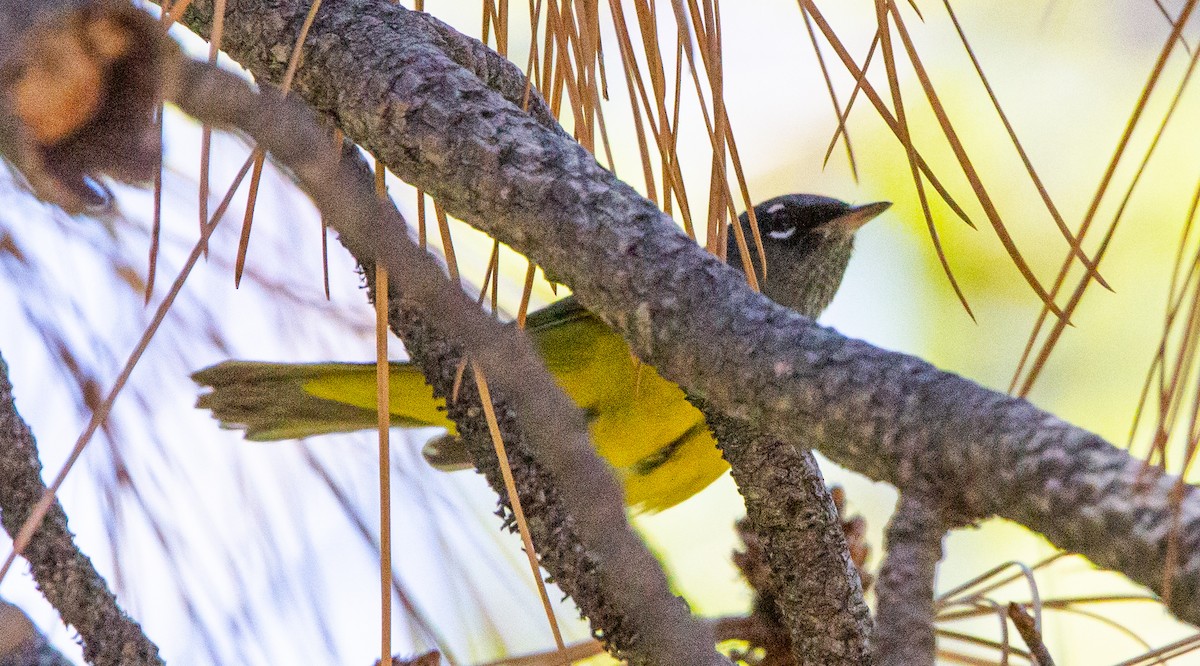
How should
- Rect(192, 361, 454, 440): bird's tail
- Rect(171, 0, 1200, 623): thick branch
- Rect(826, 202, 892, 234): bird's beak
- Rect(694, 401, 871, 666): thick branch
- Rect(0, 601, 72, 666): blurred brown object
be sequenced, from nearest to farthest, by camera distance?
1. Rect(171, 0, 1200, 623): thick branch
2. Rect(0, 601, 72, 666): blurred brown object
3. Rect(694, 401, 871, 666): thick branch
4. Rect(192, 361, 454, 440): bird's tail
5. Rect(826, 202, 892, 234): bird's beak

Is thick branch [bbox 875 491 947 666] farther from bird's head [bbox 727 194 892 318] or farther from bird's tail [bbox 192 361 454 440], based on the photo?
bird's head [bbox 727 194 892 318]

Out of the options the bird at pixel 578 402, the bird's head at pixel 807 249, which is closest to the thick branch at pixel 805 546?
the bird at pixel 578 402

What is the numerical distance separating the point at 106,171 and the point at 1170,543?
0.69 m

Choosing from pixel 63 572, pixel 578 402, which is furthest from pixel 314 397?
pixel 63 572

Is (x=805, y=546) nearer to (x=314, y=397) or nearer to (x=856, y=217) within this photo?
(x=314, y=397)

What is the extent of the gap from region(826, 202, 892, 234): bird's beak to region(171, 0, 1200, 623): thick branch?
1999mm

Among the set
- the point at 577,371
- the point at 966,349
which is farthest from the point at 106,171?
the point at 966,349

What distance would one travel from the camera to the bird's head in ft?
9.65

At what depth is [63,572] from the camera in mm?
1062

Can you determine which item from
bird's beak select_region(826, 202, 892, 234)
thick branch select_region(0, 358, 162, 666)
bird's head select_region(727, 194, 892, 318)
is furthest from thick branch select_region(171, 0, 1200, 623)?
bird's head select_region(727, 194, 892, 318)

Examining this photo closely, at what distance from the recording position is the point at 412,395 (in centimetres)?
250

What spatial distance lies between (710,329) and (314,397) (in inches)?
84.9

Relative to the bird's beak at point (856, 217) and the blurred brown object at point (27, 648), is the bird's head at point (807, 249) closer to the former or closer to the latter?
the bird's beak at point (856, 217)

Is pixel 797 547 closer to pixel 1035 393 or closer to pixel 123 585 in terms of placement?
pixel 123 585
